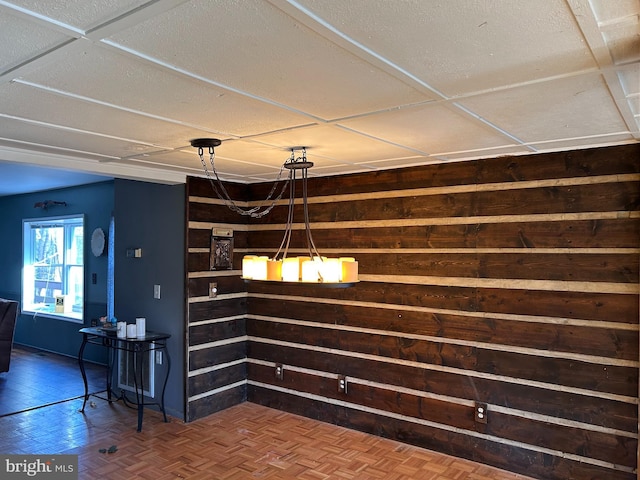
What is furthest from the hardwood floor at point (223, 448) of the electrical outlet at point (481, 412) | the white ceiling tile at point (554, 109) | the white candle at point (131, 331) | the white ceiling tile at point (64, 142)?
the white ceiling tile at point (554, 109)

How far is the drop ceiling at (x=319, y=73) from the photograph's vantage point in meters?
1.29

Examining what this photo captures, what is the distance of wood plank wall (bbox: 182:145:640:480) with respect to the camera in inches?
119

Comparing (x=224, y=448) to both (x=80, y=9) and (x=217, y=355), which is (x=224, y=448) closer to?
(x=217, y=355)

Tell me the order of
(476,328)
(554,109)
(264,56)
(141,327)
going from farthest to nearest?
(141,327), (476,328), (554,109), (264,56)

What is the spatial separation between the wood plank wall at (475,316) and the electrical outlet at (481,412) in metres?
0.04

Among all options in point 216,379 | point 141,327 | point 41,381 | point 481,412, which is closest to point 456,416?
point 481,412

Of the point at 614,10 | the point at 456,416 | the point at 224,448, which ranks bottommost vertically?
the point at 224,448

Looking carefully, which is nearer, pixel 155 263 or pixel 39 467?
pixel 39 467

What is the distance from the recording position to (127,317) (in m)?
4.80

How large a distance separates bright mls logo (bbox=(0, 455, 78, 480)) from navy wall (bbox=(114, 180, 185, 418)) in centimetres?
106

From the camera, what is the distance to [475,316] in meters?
3.51

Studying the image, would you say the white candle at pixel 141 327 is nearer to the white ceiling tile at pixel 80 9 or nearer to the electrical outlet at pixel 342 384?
the electrical outlet at pixel 342 384

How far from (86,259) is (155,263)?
2.62 metres

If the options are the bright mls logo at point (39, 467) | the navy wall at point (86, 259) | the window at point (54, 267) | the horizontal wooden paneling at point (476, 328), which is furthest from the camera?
the window at point (54, 267)
